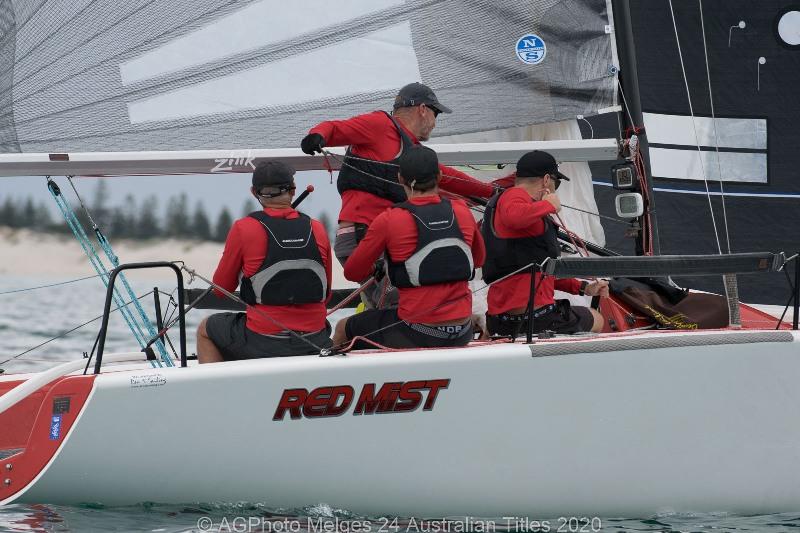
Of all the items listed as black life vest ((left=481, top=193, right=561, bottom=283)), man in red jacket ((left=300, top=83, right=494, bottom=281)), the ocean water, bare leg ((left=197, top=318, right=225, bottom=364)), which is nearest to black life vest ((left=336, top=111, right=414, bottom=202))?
man in red jacket ((left=300, top=83, right=494, bottom=281))

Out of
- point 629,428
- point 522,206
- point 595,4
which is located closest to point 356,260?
point 522,206

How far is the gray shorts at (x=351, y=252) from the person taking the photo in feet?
14.7

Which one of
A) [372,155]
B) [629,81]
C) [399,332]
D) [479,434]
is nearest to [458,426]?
[479,434]

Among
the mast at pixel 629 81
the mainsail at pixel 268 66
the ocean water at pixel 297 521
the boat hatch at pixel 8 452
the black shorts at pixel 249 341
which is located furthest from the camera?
the mast at pixel 629 81

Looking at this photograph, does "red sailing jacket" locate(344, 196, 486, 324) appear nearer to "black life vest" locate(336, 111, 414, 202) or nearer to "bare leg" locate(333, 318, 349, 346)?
"bare leg" locate(333, 318, 349, 346)

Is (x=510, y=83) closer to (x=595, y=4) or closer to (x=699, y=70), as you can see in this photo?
(x=595, y=4)

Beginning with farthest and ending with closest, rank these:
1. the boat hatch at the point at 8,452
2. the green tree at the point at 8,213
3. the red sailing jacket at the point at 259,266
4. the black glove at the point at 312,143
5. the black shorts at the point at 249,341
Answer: the green tree at the point at 8,213 < the boat hatch at the point at 8,452 < the black glove at the point at 312,143 < the black shorts at the point at 249,341 < the red sailing jacket at the point at 259,266

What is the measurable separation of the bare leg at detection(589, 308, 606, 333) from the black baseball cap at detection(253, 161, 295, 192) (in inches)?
51.5

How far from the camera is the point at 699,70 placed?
7.01 m

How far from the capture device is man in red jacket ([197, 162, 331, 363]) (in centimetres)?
384

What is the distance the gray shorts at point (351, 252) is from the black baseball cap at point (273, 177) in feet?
1.73

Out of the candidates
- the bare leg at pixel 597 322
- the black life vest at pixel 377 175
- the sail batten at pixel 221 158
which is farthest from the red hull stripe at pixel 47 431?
the bare leg at pixel 597 322

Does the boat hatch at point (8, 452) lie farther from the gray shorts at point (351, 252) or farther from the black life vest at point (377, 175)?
the black life vest at point (377, 175)

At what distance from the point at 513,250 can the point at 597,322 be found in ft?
1.70
